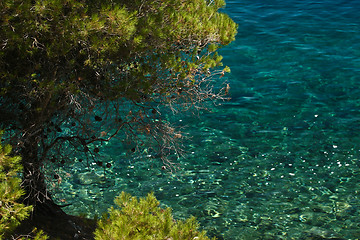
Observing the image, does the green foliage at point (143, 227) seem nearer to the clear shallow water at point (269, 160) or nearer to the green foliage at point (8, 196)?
the green foliage at point (8, 196)

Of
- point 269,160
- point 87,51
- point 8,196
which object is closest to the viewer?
point 8,196

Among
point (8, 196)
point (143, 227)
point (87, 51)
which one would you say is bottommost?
point (143, 227)

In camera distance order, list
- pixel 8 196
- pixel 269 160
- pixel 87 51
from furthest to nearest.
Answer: pixel 269 160 → pixel 87 51 → pixel 8 196

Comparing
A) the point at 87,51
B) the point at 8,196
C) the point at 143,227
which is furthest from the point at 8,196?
the point at 87,51

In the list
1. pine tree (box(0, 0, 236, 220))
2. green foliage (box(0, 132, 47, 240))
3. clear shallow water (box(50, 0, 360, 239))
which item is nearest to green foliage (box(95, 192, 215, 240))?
green foliage (box(0, 132, 47, 240))

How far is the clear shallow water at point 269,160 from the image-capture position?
1000 cm

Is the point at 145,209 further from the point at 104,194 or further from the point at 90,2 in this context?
the point at 104,194

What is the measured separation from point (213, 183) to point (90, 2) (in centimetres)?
632

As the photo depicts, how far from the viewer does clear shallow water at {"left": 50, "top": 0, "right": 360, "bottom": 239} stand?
10.0m

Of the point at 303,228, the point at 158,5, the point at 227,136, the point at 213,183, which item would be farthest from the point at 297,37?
the point at 158,5

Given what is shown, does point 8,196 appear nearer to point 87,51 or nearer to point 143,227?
point 143,227

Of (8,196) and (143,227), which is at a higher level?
(8,196)

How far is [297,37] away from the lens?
19.6 meters

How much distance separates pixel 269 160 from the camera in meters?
12.0
